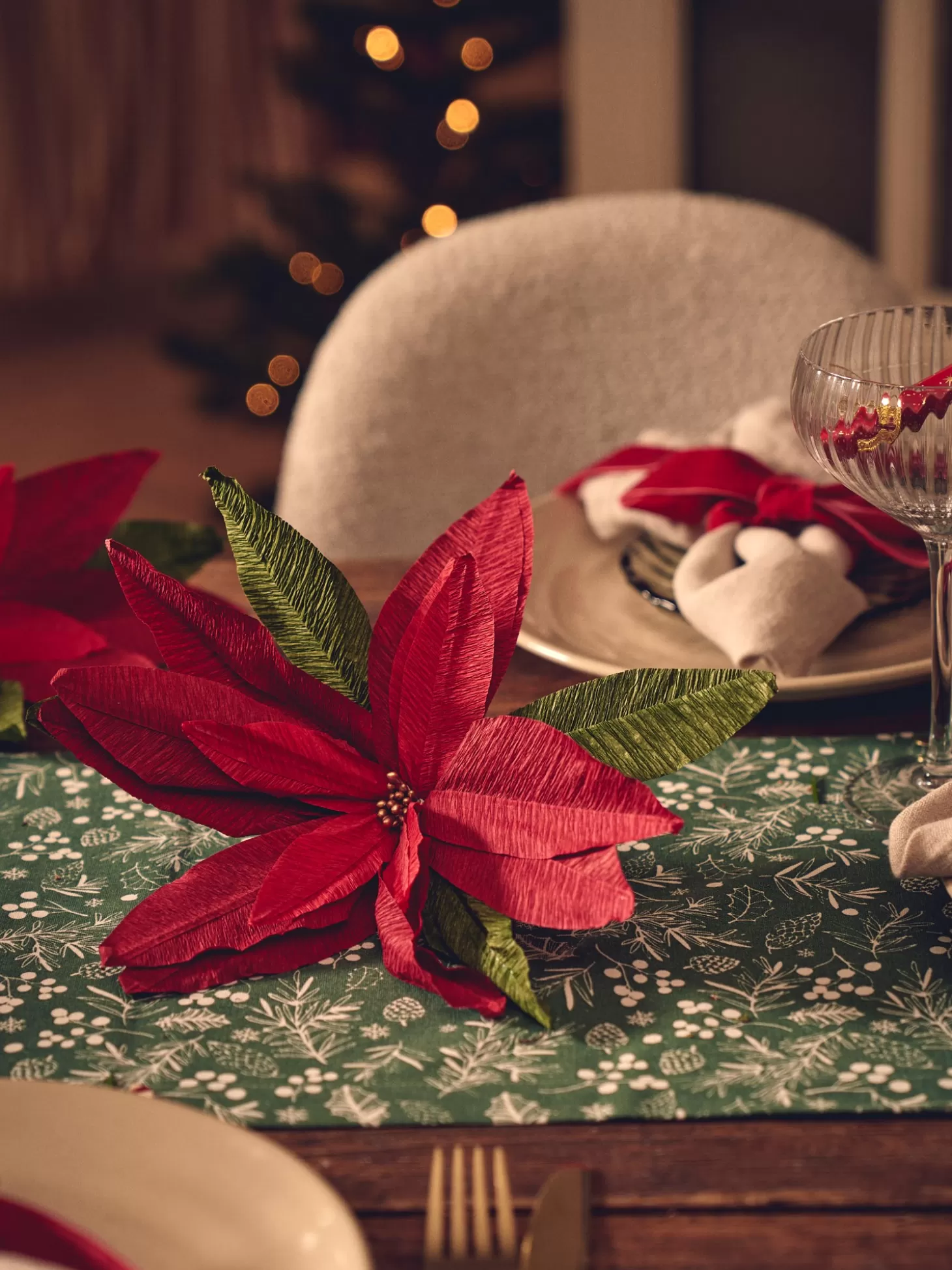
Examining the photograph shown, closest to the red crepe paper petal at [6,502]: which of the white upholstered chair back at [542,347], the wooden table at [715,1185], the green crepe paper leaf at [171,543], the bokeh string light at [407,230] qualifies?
the green crepe paper leaf at [171,543]

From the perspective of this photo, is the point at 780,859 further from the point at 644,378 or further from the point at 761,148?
the point at 761,148

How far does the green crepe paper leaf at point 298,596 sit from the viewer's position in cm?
51

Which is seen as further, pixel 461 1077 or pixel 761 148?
pixel 761 148

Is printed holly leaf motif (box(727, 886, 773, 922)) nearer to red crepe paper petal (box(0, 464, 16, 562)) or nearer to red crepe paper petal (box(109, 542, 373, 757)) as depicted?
red crepe paper petal (box(109, 542, 373, 757))

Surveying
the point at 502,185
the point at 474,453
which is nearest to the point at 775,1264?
the point at 474,453

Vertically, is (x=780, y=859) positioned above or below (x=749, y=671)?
below

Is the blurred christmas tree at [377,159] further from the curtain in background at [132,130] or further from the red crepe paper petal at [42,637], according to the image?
the red crepe paper petal at [42,637]

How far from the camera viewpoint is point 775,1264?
356 millimetres

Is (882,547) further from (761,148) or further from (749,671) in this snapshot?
(761,148)

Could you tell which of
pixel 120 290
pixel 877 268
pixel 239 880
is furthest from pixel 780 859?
pixel 120 290

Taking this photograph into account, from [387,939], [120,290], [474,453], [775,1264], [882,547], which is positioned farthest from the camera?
[120,290]

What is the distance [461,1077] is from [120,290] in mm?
5064

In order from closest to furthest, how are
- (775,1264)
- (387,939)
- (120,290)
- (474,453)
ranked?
(775,1264) < (387,939) < (474,453) < (120,290)

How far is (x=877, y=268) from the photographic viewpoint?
1280mm
